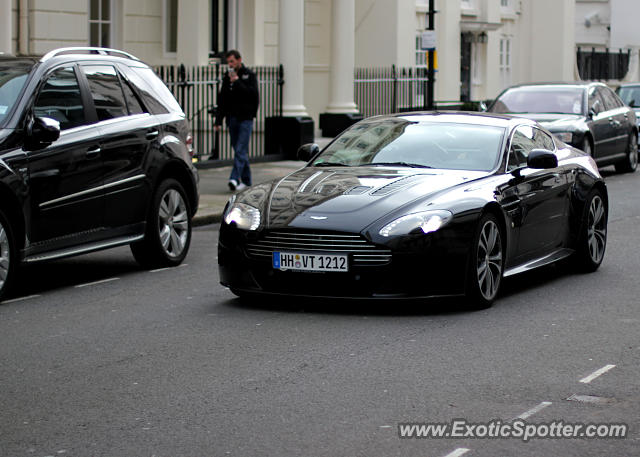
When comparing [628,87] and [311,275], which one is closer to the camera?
[311,275]

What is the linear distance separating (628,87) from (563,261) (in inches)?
760

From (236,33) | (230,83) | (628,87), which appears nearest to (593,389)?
(230,83)

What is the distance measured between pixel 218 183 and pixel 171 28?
765 cm

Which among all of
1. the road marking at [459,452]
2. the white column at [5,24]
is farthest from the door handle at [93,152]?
the white column at [5,24]

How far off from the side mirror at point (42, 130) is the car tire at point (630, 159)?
16.0 metres

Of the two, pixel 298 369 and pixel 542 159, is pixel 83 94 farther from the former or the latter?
pixel 298 369

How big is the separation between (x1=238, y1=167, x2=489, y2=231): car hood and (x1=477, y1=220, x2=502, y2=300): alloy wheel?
44 centimetres

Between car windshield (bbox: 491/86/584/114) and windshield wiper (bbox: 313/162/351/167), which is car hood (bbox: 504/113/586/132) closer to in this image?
car windshield (bbox: 491/86/584/114)

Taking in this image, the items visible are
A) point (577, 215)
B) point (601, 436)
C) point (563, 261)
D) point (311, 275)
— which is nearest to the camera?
point (601, 436)

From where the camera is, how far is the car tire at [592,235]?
36.8 ft

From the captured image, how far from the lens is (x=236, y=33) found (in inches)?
1124

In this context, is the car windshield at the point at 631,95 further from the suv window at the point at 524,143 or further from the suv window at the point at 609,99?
the suv window at the point at 524,143

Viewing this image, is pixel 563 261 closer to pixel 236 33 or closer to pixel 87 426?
pixel 87 426

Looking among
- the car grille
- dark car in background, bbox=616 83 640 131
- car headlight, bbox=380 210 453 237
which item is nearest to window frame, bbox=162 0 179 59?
dark car in background, bbox=616 83 640 131
